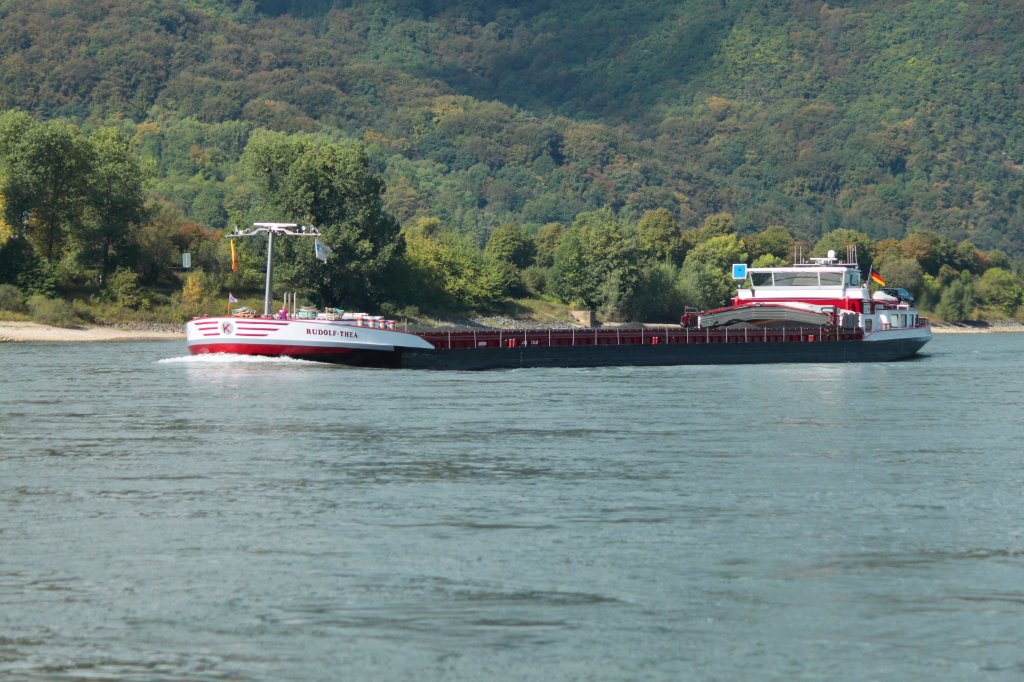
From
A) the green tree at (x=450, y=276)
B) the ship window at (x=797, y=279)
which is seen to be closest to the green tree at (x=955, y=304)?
the green tree at (x=450, y=276)

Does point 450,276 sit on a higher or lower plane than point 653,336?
higher

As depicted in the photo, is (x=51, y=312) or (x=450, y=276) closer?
(x=51, y=312)

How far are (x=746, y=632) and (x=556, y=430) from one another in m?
22.3

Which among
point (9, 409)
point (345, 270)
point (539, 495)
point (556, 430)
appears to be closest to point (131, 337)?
point (345, 270)

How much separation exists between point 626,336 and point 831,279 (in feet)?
59.1

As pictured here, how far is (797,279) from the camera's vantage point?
8981 centimetres

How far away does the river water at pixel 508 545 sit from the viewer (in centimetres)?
1641

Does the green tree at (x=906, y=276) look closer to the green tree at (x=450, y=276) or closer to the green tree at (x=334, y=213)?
the green tree at (x=450, y=276)

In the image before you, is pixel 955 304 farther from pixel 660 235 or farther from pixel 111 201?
pixel 111 201

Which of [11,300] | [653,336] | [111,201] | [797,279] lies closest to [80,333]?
[11,300]

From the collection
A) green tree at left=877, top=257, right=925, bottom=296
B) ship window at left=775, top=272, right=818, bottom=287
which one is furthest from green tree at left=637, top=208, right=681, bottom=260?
ship window at left=775, top=272, right=818, bottom=287

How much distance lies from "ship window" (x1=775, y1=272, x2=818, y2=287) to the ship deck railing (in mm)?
5978

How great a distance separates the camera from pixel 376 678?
15.6 meters

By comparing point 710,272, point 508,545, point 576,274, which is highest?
point 710,272
